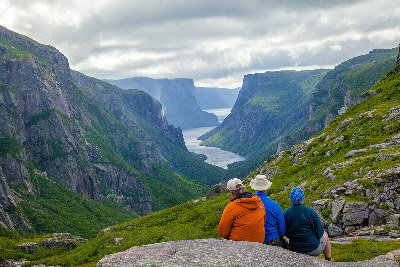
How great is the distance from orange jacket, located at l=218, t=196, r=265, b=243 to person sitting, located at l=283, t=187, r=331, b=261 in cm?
171

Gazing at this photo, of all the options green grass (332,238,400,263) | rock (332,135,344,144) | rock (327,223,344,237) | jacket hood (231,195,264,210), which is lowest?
rock (327,223,344,237)

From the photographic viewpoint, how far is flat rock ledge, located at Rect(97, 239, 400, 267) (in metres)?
12.9

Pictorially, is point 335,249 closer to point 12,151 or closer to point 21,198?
point 21,198

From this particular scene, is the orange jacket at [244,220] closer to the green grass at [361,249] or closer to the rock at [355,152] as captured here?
the green grass at [361,249]

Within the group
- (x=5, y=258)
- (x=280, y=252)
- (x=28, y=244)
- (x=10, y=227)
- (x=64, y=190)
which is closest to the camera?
(x=280, y=252)

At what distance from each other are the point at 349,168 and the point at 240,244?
22693 millimetres

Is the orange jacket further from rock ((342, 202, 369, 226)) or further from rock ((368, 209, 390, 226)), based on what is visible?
rock ((368, 209, 390, 226))

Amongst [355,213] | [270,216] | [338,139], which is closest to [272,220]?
[270,216]

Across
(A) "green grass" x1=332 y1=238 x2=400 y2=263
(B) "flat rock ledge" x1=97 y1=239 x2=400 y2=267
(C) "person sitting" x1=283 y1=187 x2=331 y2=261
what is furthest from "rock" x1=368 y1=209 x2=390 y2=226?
(C) "person sitting" x1=283 y1=187 x2=331 y2=261

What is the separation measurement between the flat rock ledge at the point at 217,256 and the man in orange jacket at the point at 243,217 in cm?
46

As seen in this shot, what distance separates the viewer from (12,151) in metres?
168

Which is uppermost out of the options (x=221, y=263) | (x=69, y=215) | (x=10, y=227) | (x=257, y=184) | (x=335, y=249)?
(x=257, y=184)

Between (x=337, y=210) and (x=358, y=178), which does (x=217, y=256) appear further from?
(x=358, y=178)

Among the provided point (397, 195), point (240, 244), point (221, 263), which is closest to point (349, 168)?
point (397, 195)
